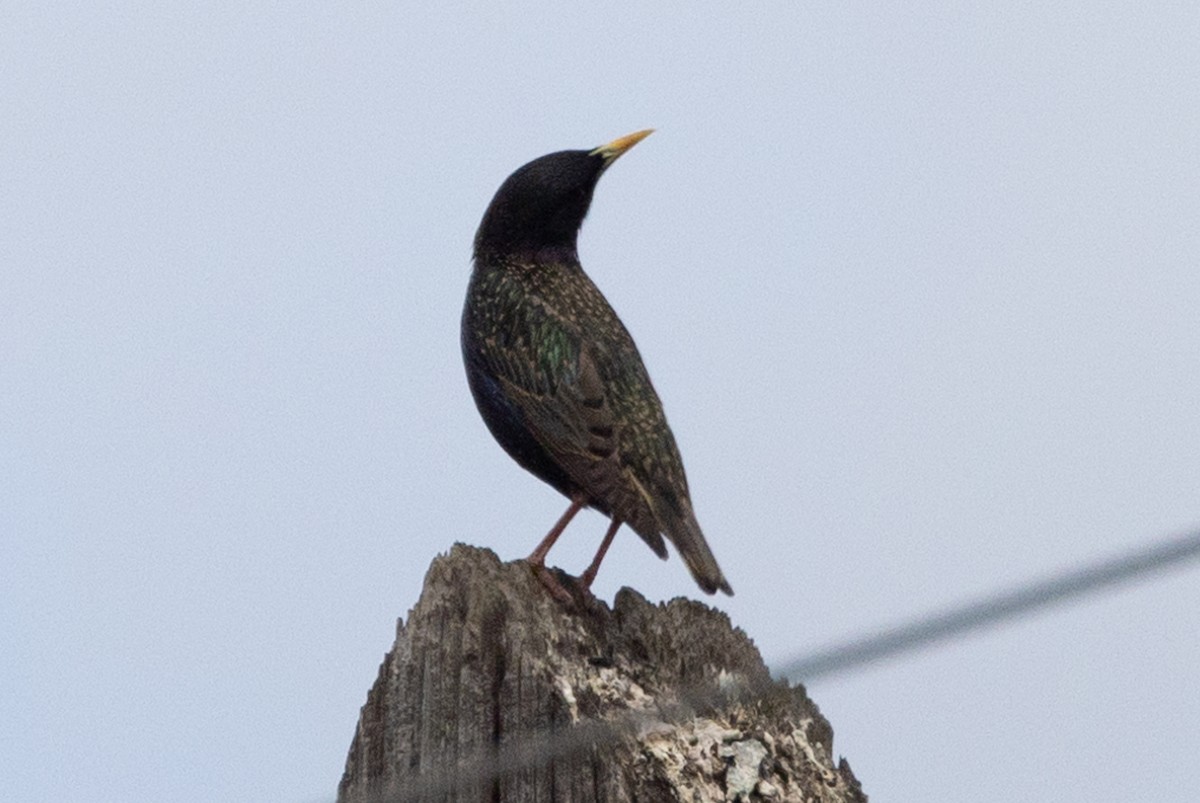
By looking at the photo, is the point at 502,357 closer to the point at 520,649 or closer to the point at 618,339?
the point at 618,339

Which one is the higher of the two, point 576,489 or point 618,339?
point 618,339

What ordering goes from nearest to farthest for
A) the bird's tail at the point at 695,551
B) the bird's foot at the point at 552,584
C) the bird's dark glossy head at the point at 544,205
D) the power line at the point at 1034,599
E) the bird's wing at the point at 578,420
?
the power line at the point at 1034,599, the bird's foot at the point at 552,584, the bird's tail at the point at 695,551, the bird's wing at the point at 578,420, the bird's dark glossy head at the point at 544,205

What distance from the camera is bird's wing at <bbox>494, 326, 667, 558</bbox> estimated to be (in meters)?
6.23

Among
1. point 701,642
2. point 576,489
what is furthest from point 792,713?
point 576,489

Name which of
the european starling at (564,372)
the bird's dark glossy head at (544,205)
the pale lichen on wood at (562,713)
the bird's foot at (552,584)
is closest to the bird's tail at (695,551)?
the european starling at (564,372)

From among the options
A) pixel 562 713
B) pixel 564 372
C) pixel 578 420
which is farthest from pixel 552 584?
pixel 564 372

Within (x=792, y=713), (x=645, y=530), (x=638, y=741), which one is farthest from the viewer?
(x=645, y=530)

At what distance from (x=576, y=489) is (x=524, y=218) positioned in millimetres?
1263

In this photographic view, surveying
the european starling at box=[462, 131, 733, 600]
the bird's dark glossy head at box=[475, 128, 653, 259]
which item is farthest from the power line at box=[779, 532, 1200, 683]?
the bird's dark glossy head at box=[475, 128, 653, 259]

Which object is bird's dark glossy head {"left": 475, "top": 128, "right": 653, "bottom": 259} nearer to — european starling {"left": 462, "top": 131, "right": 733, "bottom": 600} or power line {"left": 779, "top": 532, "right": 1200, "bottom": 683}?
european starling {"left": 462, "top": 131, "right": 733, "bottom": 600}

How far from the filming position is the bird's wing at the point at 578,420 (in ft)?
20.4

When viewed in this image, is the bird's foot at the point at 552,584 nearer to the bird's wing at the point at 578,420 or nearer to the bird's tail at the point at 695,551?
the bird's tail at the point at 695,551

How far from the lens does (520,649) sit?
4.17 m

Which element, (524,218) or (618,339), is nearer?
(618,339)
